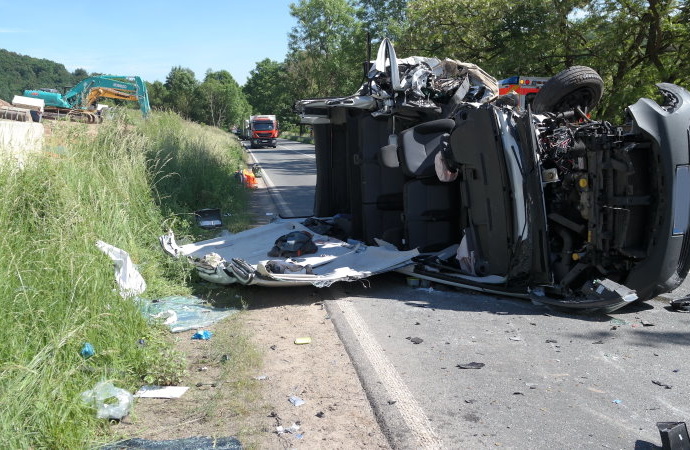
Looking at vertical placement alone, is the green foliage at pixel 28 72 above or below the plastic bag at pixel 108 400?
above

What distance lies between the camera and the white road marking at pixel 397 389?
3279 millimetres

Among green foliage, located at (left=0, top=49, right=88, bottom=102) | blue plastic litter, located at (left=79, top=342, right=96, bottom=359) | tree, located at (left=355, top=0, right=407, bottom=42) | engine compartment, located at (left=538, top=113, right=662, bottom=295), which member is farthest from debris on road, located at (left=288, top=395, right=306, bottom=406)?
green foliage, located at (left=0, top=49, right=88, bottom=102)

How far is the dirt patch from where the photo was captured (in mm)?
3338

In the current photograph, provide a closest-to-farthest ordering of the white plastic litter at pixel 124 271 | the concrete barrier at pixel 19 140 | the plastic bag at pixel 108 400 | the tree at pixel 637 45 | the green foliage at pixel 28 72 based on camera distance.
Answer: the plastic bag at pixel 108 400, the white plastic litter at pixel 124 271, the concrete barrier at pixel 19 140, the tree at pixel 637 45, the green foliage at pixel 28 72

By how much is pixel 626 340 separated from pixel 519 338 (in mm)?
848

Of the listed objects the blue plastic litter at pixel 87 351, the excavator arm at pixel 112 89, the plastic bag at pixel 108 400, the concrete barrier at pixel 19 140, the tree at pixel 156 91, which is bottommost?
the plastic bag at pixel 108 400

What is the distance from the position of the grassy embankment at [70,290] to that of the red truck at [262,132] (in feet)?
135

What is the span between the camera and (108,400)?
11.5ft

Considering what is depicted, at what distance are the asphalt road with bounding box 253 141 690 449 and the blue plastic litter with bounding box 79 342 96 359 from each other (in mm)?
1839

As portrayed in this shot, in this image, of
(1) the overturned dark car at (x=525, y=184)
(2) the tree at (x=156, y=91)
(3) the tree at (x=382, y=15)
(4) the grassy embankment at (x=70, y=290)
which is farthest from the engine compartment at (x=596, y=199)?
(2) the tree at (x=156, y=91)

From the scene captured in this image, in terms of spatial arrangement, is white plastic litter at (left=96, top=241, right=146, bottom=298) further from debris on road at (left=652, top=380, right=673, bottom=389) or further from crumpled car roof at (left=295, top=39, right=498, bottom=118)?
debris on road at (left=652, top=380, right=673, bottom=389)

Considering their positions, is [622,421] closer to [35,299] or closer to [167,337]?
[167,337]

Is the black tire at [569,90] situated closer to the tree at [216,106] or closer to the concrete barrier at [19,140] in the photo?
the concrete barrier at [19,140]

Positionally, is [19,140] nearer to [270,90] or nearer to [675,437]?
[675,437]
